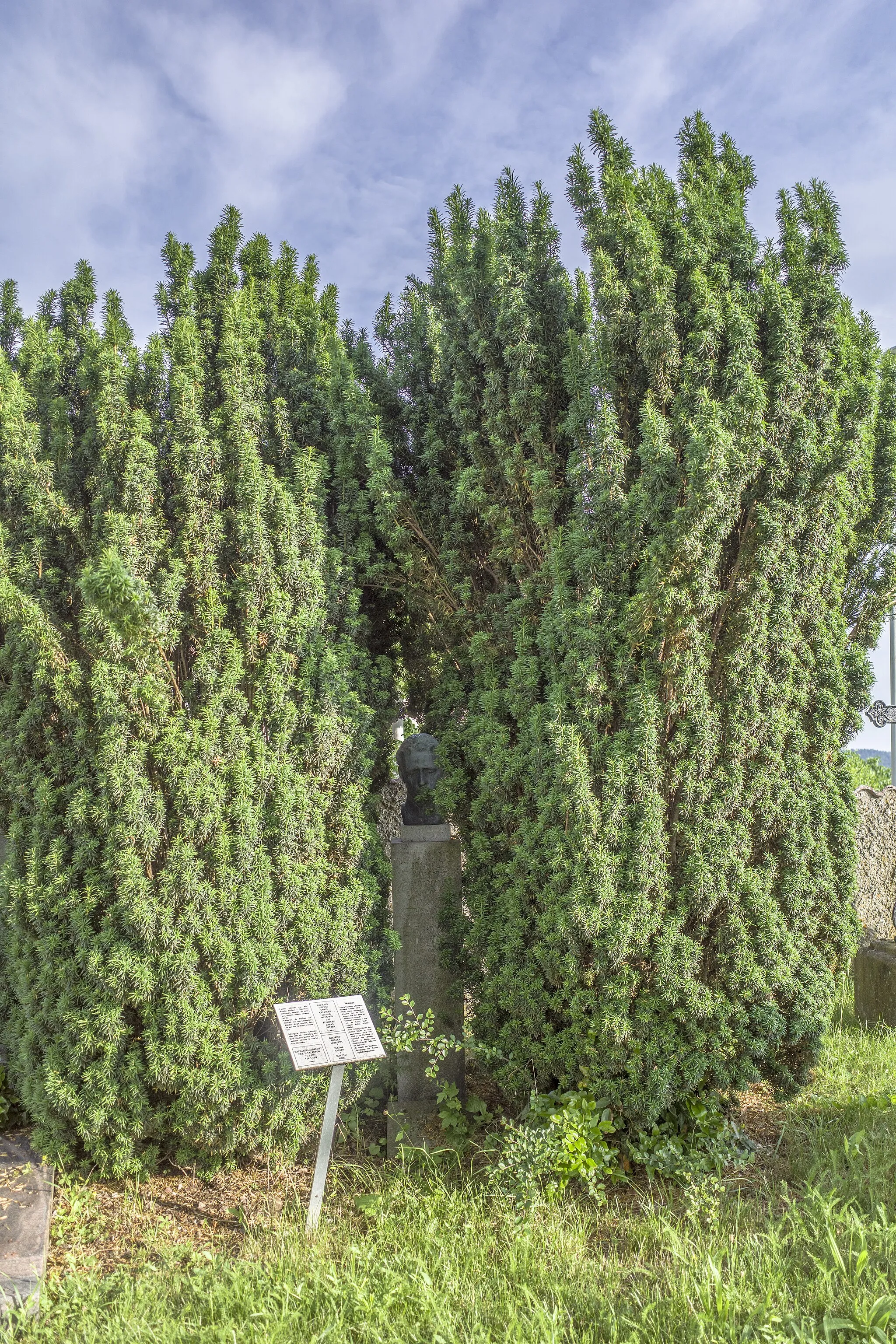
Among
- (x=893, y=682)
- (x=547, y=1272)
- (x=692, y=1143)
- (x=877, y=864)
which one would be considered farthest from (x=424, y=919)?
(x=893, y=682)

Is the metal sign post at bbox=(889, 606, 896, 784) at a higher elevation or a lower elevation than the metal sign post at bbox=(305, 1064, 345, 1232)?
higher

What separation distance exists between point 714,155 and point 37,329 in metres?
3.53

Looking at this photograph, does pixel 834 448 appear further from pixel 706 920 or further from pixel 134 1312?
pixel 134 1312

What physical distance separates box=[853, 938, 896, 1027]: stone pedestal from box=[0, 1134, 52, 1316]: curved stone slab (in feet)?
14.4

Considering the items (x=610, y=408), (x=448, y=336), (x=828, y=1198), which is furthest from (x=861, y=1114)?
(x=448, y=336)

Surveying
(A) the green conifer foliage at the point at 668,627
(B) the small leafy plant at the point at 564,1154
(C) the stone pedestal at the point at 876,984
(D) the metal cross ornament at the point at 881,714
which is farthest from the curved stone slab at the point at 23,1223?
(C) the stone pedestal at the point at 876,984

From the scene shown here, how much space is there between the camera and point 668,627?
3.30 metres

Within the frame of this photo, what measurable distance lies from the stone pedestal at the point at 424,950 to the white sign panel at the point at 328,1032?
732 mm

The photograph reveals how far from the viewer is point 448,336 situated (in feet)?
13.9

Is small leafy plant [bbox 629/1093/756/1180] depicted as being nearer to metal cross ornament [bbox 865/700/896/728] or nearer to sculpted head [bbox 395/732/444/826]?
sculpted head [bbox 395/732/444/826]

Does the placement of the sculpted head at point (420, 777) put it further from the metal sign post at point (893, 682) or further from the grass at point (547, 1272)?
the metal sign post at point (893, 682)

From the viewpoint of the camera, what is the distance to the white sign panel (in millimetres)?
2998

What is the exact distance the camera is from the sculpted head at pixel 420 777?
409cm

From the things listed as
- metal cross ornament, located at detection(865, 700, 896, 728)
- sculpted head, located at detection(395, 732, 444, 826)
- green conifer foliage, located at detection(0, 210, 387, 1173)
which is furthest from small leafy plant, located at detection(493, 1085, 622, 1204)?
metal cross ornament, located at detection(865, 700, 896, 728)
